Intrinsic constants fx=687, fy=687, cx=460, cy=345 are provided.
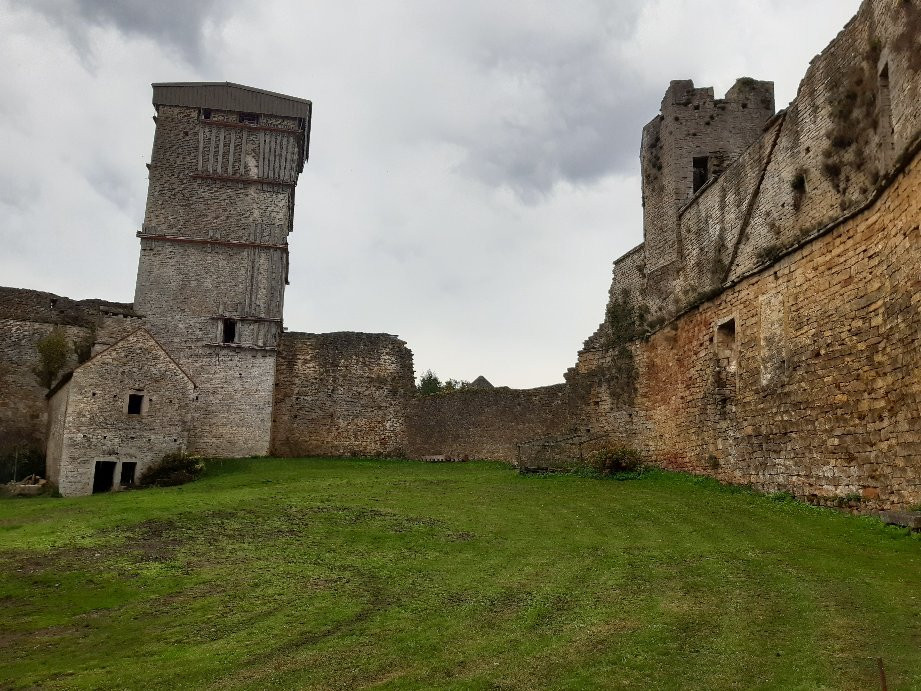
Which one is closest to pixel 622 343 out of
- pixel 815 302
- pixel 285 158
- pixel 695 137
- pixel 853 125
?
pixel 695 137

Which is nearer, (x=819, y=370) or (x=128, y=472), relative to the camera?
(x=819, y=370)

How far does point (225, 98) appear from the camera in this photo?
29.4 metres

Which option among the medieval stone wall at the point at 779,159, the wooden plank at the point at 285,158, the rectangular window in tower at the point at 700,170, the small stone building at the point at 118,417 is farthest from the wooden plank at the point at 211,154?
the rectangular window in tower at the point at 700,170

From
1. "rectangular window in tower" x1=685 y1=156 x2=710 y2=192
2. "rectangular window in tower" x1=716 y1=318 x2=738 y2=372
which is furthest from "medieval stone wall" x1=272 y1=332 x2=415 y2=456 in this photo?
"rectangular window in tower" x1=716 y1=318 x2=738 y2=372

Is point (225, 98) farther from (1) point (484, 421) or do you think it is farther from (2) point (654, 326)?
(2) point (654, 326)

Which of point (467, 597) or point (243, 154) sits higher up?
point (243, 154)

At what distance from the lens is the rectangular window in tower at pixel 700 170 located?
64.6 ft

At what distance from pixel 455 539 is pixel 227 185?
76.8 ft

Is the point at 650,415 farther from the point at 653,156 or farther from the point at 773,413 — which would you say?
the point at 653,156

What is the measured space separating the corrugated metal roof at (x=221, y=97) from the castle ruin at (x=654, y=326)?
0.32ft

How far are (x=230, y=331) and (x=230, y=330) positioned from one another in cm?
4

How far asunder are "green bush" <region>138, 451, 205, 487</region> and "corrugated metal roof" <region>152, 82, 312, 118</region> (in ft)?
51.5

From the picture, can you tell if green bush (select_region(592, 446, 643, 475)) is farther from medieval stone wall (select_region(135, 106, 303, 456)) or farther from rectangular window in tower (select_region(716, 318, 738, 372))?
medieval stone wall (select_region(135, 106, 303, 456))

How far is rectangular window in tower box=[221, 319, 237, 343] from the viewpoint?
27.4 metres
